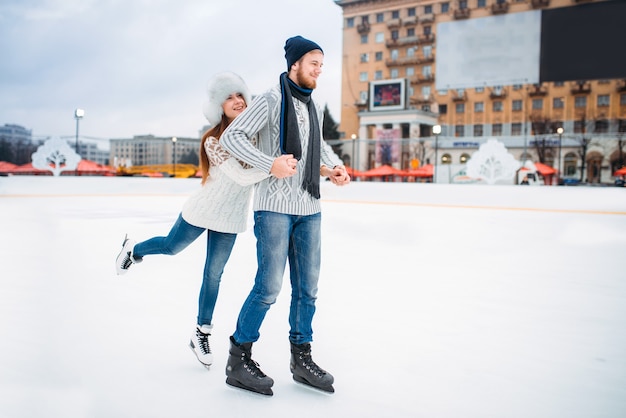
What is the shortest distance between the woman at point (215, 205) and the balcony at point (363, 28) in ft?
189

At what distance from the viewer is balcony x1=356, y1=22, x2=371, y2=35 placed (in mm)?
57000

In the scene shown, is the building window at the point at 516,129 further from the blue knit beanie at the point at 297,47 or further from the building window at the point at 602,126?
the blue knit beanie at the point at 297,47

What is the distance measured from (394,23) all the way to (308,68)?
187 feet

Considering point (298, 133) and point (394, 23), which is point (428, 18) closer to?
point (394, 23)

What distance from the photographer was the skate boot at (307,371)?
2.12 m

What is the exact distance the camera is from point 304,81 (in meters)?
2.10

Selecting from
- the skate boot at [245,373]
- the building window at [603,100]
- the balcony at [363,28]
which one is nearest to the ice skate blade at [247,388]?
the skate boot at [245,373]

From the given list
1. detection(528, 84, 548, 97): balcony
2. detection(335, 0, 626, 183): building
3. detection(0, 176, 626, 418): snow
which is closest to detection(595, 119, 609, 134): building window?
detection(335, 0, 626, 183): building

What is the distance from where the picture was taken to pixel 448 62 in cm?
2512

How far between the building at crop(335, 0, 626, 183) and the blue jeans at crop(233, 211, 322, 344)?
35912mm

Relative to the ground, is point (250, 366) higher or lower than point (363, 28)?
lower

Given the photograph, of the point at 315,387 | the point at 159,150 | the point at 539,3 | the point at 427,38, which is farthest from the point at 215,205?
the point at 427,38

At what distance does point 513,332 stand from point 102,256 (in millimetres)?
3772

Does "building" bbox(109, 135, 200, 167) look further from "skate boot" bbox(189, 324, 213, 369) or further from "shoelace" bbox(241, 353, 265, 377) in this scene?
"shoelace" bbox(241, 353, 265, 377)
